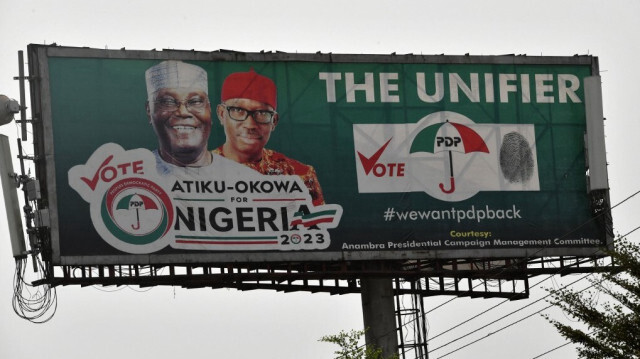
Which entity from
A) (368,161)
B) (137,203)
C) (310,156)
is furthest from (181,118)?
(368,161)

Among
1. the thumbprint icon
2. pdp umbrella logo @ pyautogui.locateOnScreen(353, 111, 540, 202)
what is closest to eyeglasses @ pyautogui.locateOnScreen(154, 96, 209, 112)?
pdp umbrella logo @ pyautogui.locateOnScreen(353, 111, 540, 202)

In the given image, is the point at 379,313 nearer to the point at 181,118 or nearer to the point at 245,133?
the point at 245,133

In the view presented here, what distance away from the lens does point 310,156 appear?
166 feet

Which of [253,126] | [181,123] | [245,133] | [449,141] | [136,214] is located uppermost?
[181,123]

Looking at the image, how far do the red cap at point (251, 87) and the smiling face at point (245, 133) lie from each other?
0.50ft

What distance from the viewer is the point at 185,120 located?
50.1 metres

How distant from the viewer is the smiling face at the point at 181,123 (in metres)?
49.8

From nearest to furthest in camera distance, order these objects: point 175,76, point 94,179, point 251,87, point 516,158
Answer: point 94,179
point 175,76
point 251,87
point 516,158

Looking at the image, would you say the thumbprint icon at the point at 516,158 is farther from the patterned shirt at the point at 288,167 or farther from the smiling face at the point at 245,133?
the smiling face at the point at 245,133

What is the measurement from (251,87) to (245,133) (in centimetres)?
142

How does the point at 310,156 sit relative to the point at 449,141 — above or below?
below

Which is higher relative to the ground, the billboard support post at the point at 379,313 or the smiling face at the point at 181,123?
the smiling face at the point at 181,123

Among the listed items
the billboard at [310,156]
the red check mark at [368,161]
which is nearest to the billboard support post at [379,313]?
the billboard at [310,156]

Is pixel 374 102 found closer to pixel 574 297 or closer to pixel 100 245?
pixel 100 245
